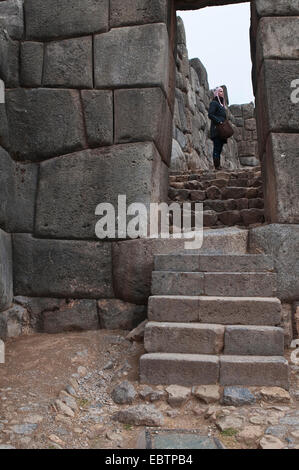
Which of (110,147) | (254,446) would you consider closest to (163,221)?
(110,147)

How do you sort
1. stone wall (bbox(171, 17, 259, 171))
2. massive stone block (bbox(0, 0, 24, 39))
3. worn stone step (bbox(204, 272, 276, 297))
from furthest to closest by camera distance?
stone wall (bbox(171, 17, 259, 171)) → massive stone block (bbox(0, 0, 24, 39)) → worn stone step (bbox(204, 272, 276, 297))

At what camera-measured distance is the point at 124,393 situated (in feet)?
9.21

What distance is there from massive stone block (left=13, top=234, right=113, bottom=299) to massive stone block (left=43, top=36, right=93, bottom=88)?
148 cm

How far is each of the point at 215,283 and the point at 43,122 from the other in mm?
2223

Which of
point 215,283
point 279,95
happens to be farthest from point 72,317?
point 279,95

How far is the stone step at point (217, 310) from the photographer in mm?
3129

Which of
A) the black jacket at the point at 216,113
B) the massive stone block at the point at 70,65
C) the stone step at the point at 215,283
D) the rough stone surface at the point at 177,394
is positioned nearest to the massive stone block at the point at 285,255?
the stone step at the point at 215,283

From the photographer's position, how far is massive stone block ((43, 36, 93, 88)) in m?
4.12

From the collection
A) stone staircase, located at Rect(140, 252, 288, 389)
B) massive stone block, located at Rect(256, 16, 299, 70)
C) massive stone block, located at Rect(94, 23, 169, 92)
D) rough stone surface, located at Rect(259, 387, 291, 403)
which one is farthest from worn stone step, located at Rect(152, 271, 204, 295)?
massive stone block, located at Rect(256, 16, 299, 70)

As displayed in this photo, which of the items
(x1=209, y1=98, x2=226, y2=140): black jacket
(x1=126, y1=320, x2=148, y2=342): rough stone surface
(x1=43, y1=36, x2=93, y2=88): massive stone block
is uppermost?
(x1=209, y1=98, x2=226, y2=140): black jacket

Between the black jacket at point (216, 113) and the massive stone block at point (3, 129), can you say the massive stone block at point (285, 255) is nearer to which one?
the massive stone block at point (3, 129)

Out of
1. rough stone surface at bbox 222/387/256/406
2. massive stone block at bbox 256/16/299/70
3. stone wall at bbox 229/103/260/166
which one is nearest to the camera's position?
rough stone surface at bbox 222/387/256/406

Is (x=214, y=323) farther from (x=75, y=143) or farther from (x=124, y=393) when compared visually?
(x=75, y=143)

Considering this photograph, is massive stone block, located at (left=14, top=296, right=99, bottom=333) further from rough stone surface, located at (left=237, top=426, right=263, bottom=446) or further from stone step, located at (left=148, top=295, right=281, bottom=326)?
rough stone surface, located at (left=237, top=426, right=263, bottom=446)
